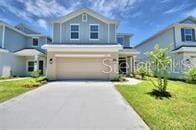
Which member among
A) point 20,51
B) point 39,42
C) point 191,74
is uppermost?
point 39,42

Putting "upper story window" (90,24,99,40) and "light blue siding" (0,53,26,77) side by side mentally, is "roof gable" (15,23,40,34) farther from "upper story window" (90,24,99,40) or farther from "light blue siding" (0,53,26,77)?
"upper story window" (90,24,99,40)

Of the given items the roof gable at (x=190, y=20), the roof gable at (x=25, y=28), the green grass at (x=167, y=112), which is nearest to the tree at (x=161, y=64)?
the green grass at (x=167, y=112)

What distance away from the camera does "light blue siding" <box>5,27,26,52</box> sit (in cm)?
2653

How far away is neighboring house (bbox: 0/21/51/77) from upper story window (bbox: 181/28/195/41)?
1894cm

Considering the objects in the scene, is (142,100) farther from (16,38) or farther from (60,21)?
(16,38)

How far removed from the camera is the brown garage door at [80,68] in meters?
20.5

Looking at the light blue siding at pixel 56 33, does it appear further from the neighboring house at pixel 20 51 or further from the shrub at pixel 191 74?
the shrub at pixel 191 74

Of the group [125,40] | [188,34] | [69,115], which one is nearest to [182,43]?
[188,34]

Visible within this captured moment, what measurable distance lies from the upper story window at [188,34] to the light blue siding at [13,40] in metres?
22.5

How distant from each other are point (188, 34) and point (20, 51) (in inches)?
884

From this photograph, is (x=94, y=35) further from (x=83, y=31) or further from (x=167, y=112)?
(x=167, y=112)

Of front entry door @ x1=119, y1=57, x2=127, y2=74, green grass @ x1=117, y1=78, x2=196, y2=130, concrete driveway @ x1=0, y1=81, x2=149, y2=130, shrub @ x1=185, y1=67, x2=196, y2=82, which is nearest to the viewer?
concrete driveway @ x1=0, y1=81, x2=149, y2=130

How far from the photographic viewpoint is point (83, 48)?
65.3 ft

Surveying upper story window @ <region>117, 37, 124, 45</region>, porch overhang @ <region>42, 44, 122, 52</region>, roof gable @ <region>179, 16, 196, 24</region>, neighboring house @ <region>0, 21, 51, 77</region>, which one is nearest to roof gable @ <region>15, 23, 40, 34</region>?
neighboring house @ <region>0, 21, 51, 77</region>
